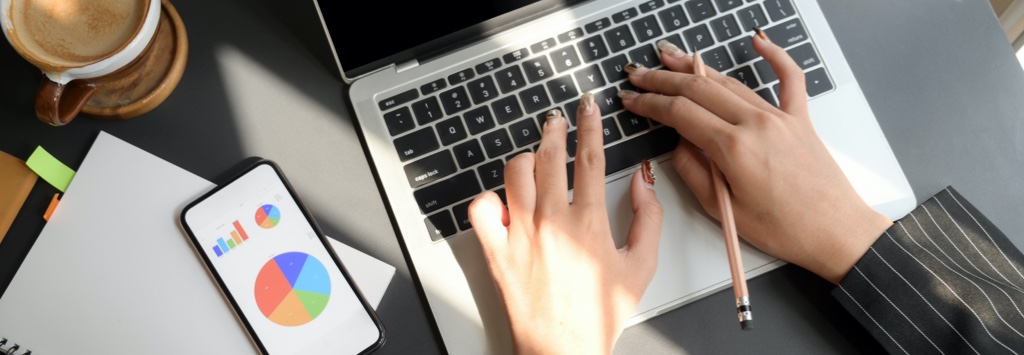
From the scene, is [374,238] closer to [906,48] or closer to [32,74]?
[32,74]

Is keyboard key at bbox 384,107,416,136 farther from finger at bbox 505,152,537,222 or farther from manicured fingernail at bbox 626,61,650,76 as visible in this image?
manicured fingernail at bbox 626,61,650,76

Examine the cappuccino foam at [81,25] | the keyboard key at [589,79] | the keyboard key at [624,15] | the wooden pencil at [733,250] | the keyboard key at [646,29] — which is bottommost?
the wooden pencil at [733,250]

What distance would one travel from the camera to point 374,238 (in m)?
0.67

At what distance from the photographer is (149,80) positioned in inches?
27.0

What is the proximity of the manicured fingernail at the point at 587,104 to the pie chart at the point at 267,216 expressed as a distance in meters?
0.30

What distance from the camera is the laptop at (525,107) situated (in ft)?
2.10

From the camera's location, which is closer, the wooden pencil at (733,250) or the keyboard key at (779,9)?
the wooden pencil at (733,250)

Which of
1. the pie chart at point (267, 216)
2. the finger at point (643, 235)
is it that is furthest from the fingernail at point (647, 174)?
the pie chart at point (267, 216)

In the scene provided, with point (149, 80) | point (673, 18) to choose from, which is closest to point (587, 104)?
point (673, 18)

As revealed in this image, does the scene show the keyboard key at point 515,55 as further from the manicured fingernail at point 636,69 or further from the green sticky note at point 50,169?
the green sticky note at point 50,169

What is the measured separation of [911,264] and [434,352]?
1.43 ft

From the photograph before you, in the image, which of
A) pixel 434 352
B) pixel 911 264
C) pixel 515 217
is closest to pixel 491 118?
pixel 515 217

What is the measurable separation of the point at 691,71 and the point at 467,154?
0.23 meters

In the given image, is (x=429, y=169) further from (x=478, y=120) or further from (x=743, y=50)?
(x=743, y=50)
